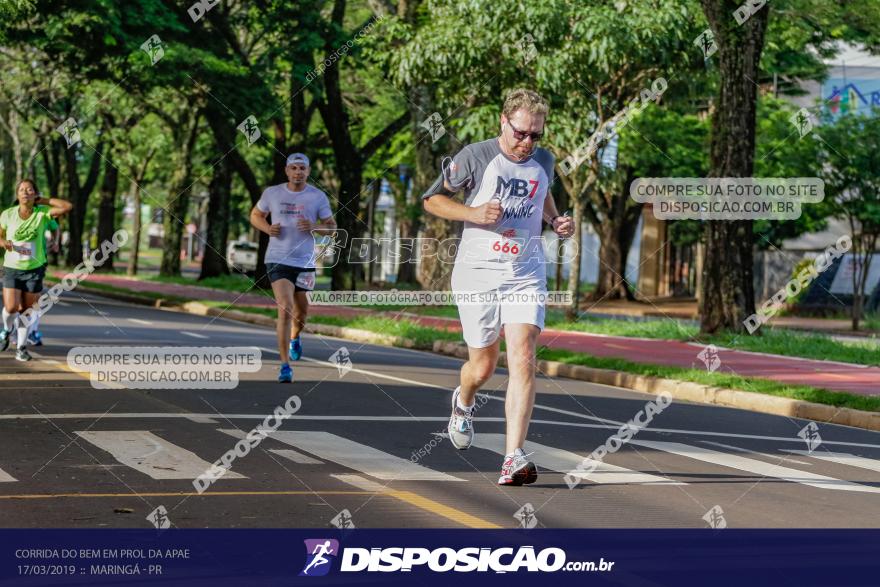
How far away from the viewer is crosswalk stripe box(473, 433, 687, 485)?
8516mm

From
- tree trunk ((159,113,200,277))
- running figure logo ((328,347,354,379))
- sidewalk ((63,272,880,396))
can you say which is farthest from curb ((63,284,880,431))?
tree trunk ((159,113,200,277))

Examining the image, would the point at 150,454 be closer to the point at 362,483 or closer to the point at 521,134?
the point at 362,483

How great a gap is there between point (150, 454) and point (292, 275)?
511cm

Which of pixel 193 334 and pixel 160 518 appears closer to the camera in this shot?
pixel 160 518

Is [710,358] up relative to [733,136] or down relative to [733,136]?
down

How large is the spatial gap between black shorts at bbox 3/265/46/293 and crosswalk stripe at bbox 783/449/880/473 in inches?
332

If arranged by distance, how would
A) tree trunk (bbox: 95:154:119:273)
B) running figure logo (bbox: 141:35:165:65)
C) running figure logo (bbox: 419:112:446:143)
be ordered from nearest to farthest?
running figure logo (bbox: 419:112:446:143) → running figure logo (bbox: 141:35:165:65) → tree trunk (bbox: 95:154:119:273)

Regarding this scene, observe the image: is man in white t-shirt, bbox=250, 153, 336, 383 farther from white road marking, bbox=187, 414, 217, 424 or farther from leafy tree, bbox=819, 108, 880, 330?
leafy tree, bbox=819, 108, 880, 330

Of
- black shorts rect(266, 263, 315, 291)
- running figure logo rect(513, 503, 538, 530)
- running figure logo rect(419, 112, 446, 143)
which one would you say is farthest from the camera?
running figure logo rect(419, 112, 446, 143)

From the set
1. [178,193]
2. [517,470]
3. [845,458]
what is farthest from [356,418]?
[178,193]

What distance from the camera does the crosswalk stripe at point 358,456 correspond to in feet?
27.1

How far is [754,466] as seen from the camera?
9664 mm

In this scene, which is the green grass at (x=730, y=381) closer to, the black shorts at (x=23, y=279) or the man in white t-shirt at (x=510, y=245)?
the black shorts at (x=23, y=279)

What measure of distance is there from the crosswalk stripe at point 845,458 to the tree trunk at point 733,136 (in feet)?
36.5
